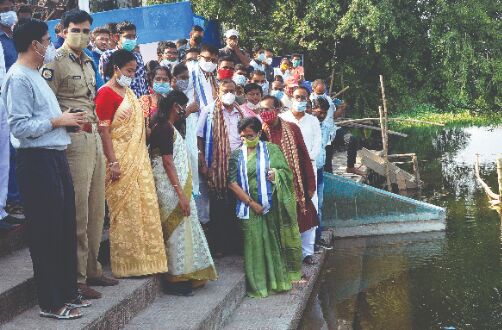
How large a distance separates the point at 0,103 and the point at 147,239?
135cm

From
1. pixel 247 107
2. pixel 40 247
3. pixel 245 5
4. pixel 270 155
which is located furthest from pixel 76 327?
pixel 245 5

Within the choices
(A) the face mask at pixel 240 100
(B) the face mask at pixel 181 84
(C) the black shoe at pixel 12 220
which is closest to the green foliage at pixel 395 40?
(A) the face mask at pixel 240 100

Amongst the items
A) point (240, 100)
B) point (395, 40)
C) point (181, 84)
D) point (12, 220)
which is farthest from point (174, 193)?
point (395, 40)

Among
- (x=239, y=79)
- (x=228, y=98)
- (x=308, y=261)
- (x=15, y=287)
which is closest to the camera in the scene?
(x=15, y=287)

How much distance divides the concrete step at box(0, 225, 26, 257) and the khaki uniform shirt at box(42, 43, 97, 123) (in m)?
1.04

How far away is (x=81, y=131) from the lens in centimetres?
461

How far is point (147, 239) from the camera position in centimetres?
525

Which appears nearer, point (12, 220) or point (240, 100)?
point (12, 220)

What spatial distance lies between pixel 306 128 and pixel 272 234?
1.60m

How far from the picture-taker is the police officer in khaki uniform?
15.0 ft

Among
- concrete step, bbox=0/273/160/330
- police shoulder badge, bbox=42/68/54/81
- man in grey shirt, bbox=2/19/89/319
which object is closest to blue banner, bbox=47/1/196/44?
concrete step, bbox=0/273/160/330

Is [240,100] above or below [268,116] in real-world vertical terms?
above

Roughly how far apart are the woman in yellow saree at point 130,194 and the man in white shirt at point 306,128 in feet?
8.35

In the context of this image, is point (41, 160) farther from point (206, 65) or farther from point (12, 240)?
point (206, 65)
